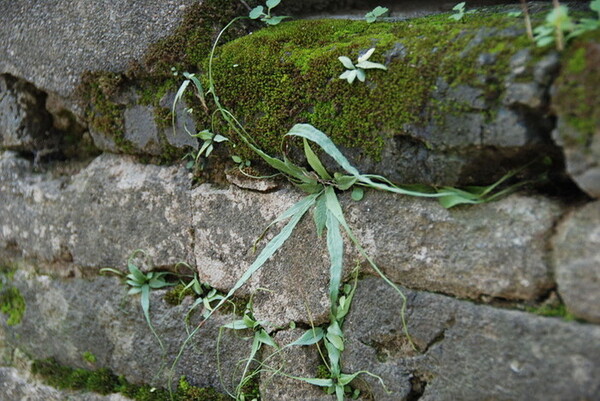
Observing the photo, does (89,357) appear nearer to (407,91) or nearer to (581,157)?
(407,91)

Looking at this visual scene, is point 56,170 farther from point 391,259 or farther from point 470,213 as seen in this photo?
point 470,213

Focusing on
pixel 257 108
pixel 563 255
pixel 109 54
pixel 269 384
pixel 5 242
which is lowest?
pixel 269 384

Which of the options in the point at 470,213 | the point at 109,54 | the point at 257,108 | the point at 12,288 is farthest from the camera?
the point at 12,288

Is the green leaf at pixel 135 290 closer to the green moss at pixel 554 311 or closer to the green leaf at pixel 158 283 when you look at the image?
the green leaf at pixel 158 283

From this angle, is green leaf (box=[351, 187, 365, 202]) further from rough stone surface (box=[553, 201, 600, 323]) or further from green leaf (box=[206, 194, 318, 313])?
rough stone surface (box=[553, 201, 600, 323])

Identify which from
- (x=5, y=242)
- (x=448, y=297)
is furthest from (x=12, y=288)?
(x=448, y=297)

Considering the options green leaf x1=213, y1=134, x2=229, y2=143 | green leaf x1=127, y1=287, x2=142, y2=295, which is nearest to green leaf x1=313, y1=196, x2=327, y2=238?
green leaf x1=213, y1=134, x2=229, y2=143

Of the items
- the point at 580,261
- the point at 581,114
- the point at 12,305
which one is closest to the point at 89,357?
A: the point at 12,305
